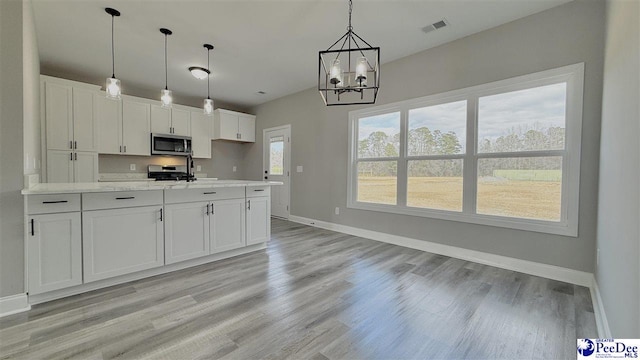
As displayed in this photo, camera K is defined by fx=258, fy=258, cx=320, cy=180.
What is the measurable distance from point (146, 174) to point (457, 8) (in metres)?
5.98

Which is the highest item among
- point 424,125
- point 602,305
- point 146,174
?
point 424,125

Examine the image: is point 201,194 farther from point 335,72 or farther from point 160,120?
point 160,120

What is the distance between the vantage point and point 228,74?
4.54 metres

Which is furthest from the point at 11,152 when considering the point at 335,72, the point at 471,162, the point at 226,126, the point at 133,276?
the point at 471,162

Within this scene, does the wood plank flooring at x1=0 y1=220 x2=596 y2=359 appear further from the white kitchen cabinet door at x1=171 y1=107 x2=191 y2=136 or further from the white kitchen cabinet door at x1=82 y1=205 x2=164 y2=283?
the white kitchen cabinet door at x1=171 y1=107 x2=191 y2=136

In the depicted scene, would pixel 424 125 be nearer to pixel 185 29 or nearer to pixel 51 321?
pixel 185 29

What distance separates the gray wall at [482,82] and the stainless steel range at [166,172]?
9.41ft

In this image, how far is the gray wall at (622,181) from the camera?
112 centimetres

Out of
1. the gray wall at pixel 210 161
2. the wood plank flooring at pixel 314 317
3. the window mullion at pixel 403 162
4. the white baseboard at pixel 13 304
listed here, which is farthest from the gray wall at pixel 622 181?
the gray wall at pixel 210 161

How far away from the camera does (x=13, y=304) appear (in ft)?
6.24

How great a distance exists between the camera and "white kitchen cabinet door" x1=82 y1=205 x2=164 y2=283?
7.20ft

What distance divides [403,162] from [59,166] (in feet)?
17.5

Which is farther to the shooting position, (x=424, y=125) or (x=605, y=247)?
(x=424, y=125)

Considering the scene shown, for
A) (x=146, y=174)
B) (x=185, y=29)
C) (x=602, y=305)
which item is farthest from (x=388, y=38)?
(x=146, y=174)
